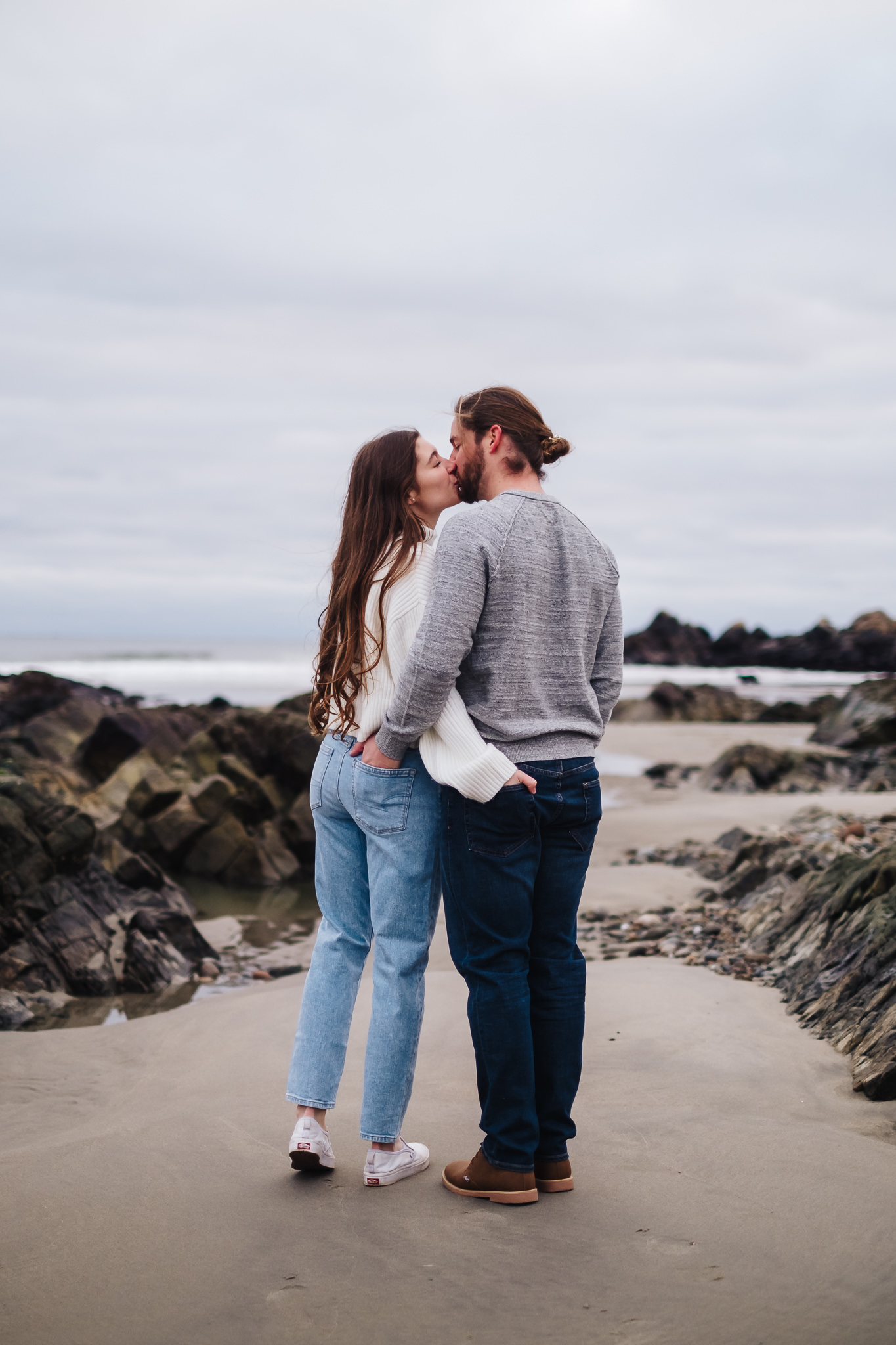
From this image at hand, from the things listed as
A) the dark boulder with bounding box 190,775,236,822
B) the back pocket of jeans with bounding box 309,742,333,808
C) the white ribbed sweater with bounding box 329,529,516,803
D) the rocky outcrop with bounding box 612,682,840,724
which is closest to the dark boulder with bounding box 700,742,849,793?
the dark boulder with bounding box 190,775,236,822

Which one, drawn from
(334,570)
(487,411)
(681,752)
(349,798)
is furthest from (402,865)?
(681,752)

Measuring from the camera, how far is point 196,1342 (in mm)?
2303

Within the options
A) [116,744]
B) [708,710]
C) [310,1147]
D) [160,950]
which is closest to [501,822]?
[310,1147]

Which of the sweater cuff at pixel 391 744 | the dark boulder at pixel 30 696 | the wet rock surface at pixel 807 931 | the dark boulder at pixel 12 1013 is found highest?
the sweater cuff at pixel 391 744

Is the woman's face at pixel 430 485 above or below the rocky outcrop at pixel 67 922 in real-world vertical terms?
above

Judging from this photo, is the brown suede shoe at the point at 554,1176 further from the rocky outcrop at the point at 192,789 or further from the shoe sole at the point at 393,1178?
the rocky outcrop at the point at 192,789

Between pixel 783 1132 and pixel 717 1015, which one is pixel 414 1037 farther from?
pixel 717 1015

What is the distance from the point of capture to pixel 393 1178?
314 cm

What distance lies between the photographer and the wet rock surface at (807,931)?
13.7 ft

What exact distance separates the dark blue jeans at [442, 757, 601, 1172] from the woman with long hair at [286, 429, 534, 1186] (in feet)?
0.42

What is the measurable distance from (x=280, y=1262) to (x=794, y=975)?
316cm

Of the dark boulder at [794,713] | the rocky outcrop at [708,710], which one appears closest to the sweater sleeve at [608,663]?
the rocky outcrop at [708,710]

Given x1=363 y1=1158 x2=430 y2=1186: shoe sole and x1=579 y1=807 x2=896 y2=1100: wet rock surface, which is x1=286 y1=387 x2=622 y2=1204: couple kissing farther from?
x1=579 y1=807 x2=896 y2=1100: wet rock surface

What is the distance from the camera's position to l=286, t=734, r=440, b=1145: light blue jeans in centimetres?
312
